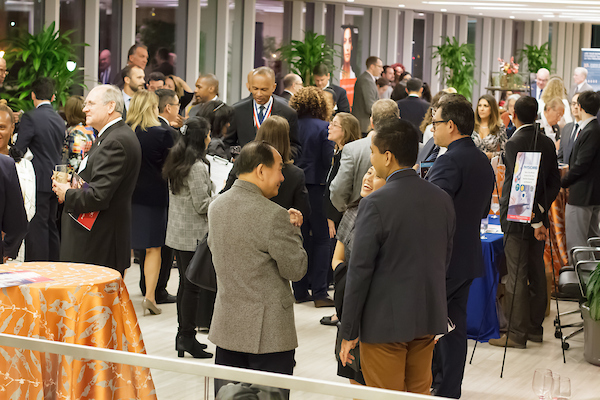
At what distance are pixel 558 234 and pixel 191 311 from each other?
12.2ft

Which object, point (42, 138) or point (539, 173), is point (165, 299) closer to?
point (42, 138)

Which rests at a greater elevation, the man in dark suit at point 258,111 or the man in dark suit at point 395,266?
the man in dark suit at point 258,111

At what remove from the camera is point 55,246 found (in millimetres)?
6504

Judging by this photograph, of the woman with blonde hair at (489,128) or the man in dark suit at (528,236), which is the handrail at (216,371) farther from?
the woman with blonde hair at (489,128)

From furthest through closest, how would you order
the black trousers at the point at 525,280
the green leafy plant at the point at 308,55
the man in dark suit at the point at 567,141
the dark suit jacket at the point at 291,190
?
the green leafy plant at the point at 308,55, the man in dark suit at the point at 567,141, the black trousers at the point at 525,280, the dark suit jacket at the point at 291,190

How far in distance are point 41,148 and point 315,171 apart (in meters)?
2.26

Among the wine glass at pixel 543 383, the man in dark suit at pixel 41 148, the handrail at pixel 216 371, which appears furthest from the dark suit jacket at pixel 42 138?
the wine glass at pixel 543 383

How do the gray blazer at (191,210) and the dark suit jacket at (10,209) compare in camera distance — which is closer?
the dark suit jacket at (10,209)

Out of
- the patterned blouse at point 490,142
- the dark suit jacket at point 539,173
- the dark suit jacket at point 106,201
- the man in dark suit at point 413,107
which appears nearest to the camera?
the dark suit jacket at point 106,201

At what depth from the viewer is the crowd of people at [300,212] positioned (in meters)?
2.79

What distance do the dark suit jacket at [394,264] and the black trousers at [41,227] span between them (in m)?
4.08

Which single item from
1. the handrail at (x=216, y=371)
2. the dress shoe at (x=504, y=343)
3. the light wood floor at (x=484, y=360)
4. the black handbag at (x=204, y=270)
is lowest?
the light wood floor at (x=484, y=360)

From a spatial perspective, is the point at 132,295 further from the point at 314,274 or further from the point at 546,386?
the point at 546,386

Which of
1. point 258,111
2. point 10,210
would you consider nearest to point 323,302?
point 258,111
